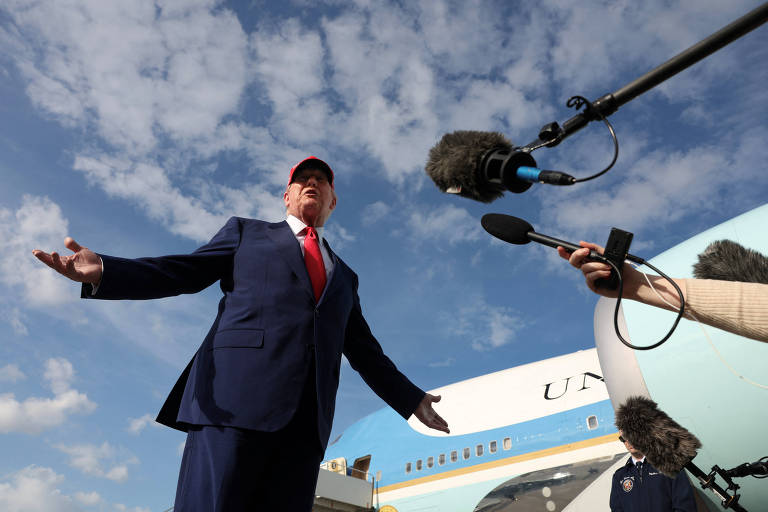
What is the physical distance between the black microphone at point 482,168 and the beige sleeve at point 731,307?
0.72 metres

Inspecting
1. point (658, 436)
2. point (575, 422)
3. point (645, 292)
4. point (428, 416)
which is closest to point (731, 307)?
point (645, 292)

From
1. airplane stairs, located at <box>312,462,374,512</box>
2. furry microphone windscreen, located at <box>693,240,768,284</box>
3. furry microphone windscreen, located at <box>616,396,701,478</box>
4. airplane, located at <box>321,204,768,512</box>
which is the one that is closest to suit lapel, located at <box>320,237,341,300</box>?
furry microphone windscreen, located at <box>693,240,768,284</box>

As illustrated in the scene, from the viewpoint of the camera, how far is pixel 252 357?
7.05 feet

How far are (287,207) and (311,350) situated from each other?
0.97 metres

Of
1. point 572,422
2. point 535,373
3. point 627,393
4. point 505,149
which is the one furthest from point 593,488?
point 505,149

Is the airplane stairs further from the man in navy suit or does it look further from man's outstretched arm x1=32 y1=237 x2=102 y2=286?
man's outstretched arm x1=32 y1=237 x2=102 y2=286

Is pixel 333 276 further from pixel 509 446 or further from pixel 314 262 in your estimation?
pixel 509 446

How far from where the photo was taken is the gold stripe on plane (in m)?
7.29

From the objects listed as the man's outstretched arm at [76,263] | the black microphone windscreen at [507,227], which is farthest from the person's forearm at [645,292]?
the man's outstretched arm at [76,263]

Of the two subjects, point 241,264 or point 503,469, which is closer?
point 241,264

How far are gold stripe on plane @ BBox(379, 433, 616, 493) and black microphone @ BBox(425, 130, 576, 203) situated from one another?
261 inches

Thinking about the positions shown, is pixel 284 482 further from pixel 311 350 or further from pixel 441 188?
pixel 441 188

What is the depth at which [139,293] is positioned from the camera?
2.18m

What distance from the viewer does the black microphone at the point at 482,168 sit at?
5.52 ft
